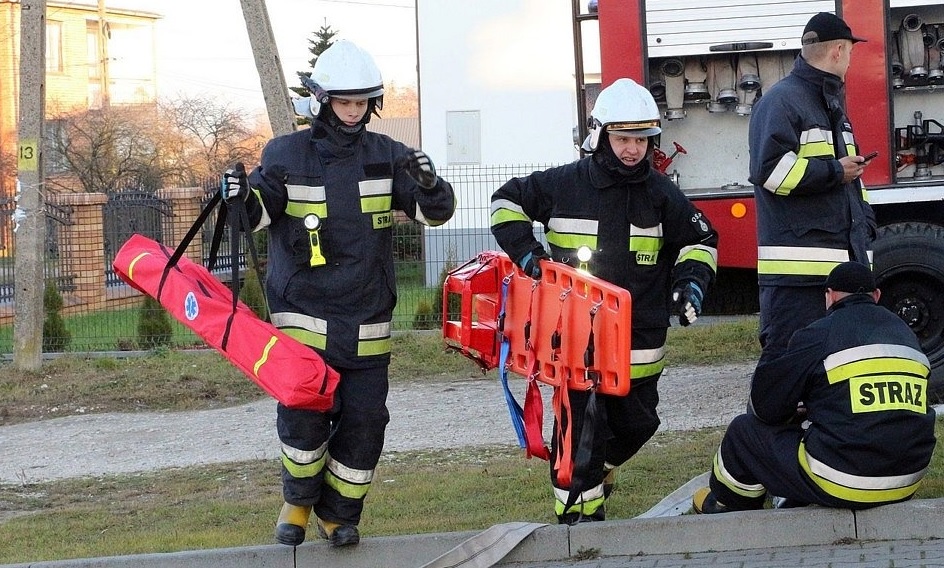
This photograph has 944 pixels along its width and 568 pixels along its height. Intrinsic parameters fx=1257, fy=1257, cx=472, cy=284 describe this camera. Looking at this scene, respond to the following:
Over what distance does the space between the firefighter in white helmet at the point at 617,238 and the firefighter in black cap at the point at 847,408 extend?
50cm

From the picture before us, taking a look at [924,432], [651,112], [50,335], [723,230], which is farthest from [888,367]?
[50,335]

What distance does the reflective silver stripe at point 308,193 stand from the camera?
451cm

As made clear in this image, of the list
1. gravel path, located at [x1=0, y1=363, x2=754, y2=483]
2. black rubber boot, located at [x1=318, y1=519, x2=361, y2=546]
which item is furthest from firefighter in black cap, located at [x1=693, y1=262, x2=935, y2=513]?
gravel path, located at [x1=0, y1=363, x2=754, y2=483]

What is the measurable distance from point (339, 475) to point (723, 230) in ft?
12.1

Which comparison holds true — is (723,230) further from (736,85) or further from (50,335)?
→ (50,335)

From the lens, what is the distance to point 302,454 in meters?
4.50

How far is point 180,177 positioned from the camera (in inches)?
1371

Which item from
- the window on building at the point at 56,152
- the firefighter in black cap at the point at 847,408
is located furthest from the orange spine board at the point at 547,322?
the window on building at the point at 56,152

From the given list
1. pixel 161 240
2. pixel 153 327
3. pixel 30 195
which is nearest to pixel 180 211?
pixel 161 240

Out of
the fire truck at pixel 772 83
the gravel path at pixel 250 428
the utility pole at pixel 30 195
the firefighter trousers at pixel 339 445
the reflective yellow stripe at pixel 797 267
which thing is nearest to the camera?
the firefighter trousers at pixel 339 445

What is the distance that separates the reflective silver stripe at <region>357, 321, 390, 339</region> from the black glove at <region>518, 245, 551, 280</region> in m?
0.56

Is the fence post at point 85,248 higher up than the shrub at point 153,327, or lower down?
higher up

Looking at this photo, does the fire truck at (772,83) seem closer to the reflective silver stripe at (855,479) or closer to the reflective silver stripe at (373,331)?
the reflective silver stripe at (855,479)

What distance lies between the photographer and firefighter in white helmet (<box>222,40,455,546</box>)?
14.7ft
